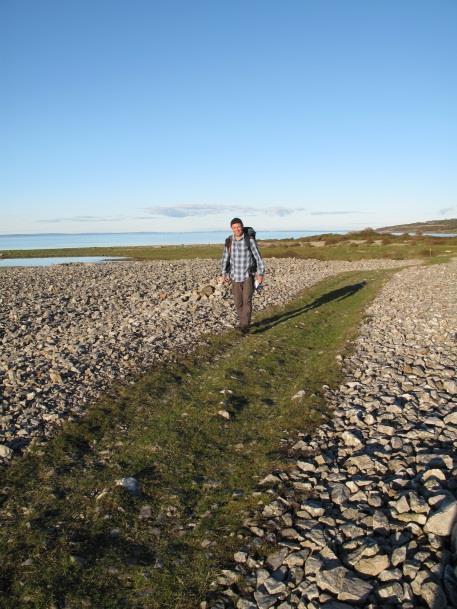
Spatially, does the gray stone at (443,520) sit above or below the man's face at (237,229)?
below

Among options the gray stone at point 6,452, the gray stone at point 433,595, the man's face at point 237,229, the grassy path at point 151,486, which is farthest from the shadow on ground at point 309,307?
the gray stone at point 433,595

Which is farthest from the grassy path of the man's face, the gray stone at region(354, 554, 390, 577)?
the man's face

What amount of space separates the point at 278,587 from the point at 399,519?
1.80 m

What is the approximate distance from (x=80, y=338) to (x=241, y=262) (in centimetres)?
654

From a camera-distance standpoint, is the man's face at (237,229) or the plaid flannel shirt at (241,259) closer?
the man's face at (237,229)

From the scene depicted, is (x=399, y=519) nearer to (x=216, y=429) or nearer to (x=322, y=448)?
(x=322, y=448)

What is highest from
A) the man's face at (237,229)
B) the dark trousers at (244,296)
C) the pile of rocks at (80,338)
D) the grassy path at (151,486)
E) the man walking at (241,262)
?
the man's face at (237,229)

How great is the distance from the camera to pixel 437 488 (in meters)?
5.88

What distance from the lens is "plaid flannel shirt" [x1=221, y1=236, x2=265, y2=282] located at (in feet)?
50.4

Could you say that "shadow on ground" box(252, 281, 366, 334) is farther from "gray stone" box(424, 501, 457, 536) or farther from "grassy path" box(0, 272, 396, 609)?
"gray stone" box(424, 501, 457, 536)

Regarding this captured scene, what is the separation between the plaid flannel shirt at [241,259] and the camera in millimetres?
15375

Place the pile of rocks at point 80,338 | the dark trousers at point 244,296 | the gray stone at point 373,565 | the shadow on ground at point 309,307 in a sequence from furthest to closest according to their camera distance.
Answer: the shadow on ground at point 309,307 < the dark trousers at point 244,296 < the pile of rocks at point 80,338 < the gray stone at point 373,565

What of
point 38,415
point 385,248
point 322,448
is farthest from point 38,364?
point 385,248

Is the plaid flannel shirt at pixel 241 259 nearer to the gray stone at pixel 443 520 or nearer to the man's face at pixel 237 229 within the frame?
the man's face at pixel 237 229
